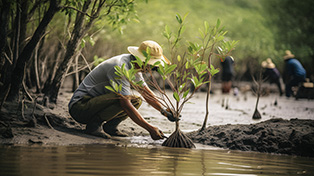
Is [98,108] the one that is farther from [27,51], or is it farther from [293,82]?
[293,82]

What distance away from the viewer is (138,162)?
3648 mm

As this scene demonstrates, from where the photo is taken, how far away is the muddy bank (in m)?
4.88

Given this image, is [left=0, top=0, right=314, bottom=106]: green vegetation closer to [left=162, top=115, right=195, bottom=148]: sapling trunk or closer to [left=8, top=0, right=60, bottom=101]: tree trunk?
[left=8, top=0, right=60, bottom=101]: tree trunk

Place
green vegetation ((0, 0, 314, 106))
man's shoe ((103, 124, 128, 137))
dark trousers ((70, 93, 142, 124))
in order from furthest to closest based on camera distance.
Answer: green vegetation ((0, 0, 314, 106)), man's shoe ((103, 124, 128, 137)), dark trousers ((70, 93, 142, 124))

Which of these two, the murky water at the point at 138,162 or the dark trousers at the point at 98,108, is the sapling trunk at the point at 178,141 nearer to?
the murky water at the point at 138,162

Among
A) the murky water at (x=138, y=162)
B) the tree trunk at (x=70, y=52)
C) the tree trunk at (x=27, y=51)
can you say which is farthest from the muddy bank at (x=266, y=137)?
the tree trunk at (x=27, y=51)

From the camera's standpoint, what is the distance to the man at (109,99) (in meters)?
4.94

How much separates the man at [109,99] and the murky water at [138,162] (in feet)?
2.15

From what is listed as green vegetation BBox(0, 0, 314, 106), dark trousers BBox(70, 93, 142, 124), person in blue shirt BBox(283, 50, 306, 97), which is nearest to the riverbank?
dark trousers BBox(70, 93, 142, 124)

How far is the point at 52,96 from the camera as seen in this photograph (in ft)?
22.6

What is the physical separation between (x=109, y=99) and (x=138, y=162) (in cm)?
162

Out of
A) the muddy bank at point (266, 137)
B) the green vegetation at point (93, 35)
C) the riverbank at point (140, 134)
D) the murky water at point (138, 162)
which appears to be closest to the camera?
the murky water at point (138, 162)

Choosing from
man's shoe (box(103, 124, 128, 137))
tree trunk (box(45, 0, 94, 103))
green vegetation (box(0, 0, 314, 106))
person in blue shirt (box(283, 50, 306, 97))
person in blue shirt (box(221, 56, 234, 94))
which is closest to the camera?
man's shoe (box(103, 124, 128, 137))

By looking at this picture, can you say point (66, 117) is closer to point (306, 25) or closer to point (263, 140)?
point (263, 140)
